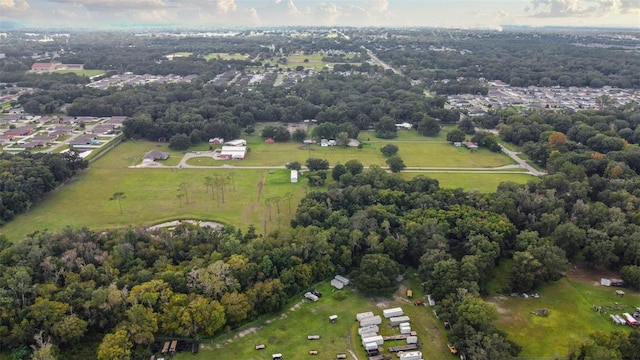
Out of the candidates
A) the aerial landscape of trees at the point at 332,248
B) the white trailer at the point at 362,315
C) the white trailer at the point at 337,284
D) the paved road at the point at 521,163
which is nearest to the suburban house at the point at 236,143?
the aerial landscape of trees at the point at 332,248

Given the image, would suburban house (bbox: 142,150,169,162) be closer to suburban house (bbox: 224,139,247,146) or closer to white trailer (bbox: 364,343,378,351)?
suburban house (bbox: 224,139,247,146)

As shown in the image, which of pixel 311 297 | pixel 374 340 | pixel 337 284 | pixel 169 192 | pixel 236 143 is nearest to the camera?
pixel 374 340

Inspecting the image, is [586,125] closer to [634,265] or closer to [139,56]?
[634,265]

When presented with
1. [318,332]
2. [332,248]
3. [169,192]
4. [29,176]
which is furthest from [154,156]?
[318,332]

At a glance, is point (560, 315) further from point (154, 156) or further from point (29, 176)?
point (29, 176)

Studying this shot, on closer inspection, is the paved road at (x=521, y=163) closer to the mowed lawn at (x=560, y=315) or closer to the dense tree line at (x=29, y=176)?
the mowed lawn at (x=560, y=315)

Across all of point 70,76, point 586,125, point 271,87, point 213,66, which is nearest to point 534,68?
point 586,125

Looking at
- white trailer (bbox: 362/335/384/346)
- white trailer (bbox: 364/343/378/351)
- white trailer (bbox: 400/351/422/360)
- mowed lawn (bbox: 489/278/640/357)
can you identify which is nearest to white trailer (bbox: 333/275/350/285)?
white trailer (bbox: 362/335/384/346)
